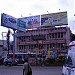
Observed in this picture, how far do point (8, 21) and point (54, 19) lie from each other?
83.6 ft

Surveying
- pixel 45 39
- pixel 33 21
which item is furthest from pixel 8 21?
pixel 45 39

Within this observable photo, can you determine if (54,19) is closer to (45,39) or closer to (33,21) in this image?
(33,21)

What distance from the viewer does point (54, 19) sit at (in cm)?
7681

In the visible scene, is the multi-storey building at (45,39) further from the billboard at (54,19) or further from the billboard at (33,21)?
the billboard at (33,21)

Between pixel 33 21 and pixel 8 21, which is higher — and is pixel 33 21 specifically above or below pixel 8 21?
above

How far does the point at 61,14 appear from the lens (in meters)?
75.1

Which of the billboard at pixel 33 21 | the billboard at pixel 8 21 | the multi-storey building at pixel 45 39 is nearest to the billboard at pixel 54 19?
the billboard at pixel 33 21

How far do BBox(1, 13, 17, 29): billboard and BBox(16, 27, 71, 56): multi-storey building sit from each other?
2511cm

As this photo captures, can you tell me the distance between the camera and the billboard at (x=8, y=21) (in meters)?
51.8

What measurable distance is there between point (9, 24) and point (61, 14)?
24671 mm

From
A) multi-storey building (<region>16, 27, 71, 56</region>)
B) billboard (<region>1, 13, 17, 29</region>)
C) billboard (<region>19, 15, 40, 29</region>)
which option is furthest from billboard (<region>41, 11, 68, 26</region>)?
billboard (<region>1, 13, 17, 29</region>)

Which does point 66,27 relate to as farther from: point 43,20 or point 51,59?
point 51,59

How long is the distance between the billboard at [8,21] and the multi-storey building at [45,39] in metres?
25.1

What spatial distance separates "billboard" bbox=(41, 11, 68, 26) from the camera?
75188 mm
